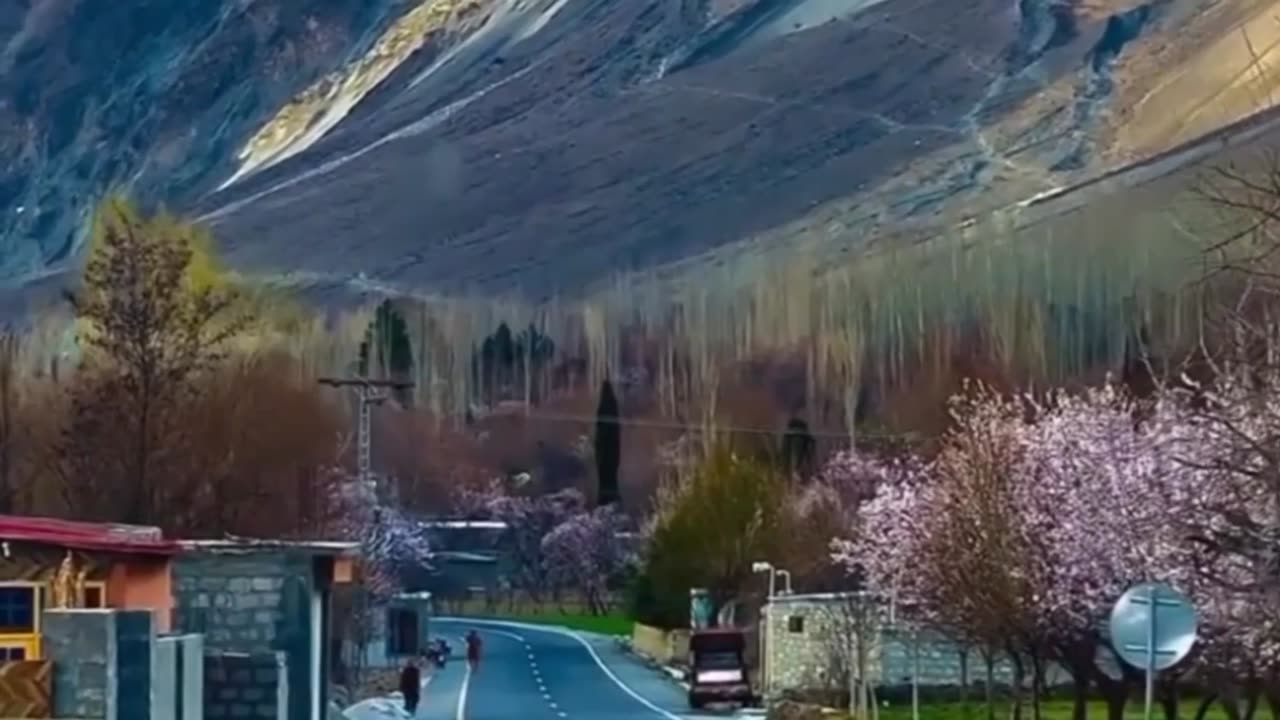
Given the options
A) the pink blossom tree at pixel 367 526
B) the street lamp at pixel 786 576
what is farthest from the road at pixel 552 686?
the street lamp at pixel 786 576

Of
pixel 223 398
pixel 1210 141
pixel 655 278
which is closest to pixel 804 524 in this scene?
pixel 223 398

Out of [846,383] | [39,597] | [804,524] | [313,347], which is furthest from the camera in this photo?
[846,383]

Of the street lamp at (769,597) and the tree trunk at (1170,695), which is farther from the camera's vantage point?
the street lamp at (769,597)

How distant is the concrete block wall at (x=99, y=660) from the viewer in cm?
2270

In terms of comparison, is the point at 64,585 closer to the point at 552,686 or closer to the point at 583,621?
the point at 552,686

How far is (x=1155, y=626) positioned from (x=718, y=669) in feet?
155

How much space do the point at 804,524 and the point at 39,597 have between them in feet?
172

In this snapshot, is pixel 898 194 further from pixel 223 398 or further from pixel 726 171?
pixel 223 398

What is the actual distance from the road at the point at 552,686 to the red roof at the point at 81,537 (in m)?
31.3

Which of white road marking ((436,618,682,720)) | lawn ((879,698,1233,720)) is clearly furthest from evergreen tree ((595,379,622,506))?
lawn ((879,698,1233,720))

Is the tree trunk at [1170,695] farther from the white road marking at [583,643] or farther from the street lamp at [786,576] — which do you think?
the street lamp at [786,576]

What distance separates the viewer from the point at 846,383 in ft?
398

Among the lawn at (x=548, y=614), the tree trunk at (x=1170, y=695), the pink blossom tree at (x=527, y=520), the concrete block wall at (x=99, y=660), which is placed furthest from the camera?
the pink blossom tree at (x=527, y=520)

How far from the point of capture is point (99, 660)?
74.5 ft
